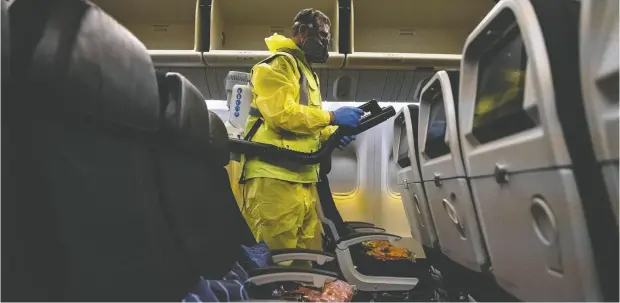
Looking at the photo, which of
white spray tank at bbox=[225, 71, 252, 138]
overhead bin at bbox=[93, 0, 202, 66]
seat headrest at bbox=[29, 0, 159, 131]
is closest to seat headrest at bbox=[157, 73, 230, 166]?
seat headrest at bbox=[29, 0, 159, 131]

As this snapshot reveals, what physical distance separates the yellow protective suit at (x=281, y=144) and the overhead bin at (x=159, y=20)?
110cm

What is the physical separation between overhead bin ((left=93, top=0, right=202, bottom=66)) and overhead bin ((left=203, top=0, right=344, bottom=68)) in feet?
0.63

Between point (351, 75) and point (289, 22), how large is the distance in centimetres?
61

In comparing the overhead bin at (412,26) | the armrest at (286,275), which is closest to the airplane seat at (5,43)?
the armrest at (286,275)

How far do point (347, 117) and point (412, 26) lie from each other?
57.9 inches

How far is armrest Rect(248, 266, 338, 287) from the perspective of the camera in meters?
1.45

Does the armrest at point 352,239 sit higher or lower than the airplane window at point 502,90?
lower

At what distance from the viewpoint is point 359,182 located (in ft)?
13.5

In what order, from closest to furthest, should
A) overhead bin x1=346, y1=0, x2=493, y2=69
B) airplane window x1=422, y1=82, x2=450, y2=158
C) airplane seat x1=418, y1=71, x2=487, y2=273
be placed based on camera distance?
airplane seat x1=418, y1=71, x2=487, y2=273 → airplane window x1=422, y1=82, x2=450, y2=158 → overhead bin x1=346, y1=0, x2=493, y2=69

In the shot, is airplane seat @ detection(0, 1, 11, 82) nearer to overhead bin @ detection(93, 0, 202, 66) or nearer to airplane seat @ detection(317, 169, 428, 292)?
airplane seat @ detection(317, 169, 428, 292)

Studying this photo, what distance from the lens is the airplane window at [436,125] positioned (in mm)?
1620

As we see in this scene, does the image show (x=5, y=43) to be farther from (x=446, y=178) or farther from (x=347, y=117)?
(x=347, y=117)

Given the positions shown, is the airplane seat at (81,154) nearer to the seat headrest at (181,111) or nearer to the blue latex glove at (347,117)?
the seat headrest at (181,111)

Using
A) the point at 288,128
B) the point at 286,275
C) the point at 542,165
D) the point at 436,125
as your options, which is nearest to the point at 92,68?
the point at 542,165
